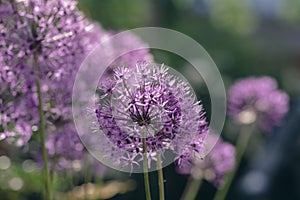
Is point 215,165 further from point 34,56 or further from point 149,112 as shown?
point 149,112

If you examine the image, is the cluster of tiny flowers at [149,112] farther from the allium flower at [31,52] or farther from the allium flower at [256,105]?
the allium flower at [256,105]

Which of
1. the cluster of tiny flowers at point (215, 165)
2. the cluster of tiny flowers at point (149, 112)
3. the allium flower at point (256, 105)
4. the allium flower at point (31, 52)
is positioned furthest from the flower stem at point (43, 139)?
the allium flower at point (256, 105)

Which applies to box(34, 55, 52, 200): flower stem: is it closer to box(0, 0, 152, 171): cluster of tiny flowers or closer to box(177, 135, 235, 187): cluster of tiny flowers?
box(0, 0, 152, 171): cluster of tiny flowers

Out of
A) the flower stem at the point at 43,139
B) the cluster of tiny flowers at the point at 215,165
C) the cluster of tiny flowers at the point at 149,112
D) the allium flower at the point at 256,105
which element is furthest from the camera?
the allium flower at the point at 256,105

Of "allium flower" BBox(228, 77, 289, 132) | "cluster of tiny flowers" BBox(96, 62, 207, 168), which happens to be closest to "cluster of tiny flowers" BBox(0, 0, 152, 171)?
"cluster of tiny flowers" BBox(96, 62, 207, 168)

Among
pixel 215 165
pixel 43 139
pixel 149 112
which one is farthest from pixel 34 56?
pixel 215 165

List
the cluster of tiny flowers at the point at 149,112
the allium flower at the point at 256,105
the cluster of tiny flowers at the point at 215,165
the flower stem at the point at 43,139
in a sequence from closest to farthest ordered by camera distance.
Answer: the cluster of tiny flowers at the point at 149,112 < the flower stem at the point at 43,139 < the cluster of tiny flowers at the point at 215,165 < the allium flower at the point at 256,105

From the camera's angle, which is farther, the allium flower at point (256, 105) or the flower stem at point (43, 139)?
the allium flower at point (256, 105)
